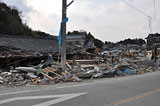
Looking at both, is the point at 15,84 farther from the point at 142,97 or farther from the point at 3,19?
the point at 3,19

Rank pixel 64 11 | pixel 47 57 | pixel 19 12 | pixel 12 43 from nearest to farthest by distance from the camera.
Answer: pixel 64 11
pixel 47 57
pixel 12 43
pixel 19 12

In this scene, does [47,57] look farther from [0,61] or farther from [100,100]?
[100,100]

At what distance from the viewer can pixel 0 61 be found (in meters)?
13.7

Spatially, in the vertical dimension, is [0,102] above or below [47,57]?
below

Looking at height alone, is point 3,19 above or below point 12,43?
above

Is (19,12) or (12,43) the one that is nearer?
(12,43)

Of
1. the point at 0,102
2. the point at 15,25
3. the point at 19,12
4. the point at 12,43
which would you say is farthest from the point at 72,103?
the point at 19,12

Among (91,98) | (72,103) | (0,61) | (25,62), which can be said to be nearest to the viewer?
(72,103)

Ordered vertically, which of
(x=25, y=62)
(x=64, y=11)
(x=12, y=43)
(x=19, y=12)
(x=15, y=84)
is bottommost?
(x=15, y=84)

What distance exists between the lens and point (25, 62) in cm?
1562

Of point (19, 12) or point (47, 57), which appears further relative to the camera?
point (19, 12)

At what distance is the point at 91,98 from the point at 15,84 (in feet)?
19.0

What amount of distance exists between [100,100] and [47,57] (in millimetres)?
11935

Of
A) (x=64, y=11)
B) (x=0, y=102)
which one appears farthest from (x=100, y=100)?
(x=64, y=11)
